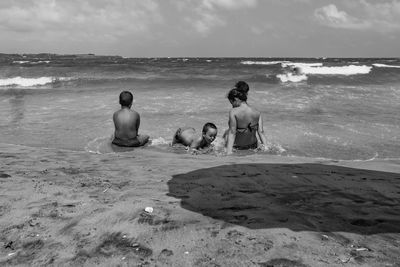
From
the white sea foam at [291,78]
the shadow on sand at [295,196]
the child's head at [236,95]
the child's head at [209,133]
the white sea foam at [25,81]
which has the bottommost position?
the white sea foam at [25,81]

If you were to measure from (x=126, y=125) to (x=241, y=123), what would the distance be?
6.79 ft

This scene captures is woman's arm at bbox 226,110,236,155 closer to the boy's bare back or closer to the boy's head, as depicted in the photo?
the boy's bare back

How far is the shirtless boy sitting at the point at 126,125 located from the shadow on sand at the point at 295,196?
2.76 meters

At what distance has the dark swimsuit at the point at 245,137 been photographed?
6758 millimetres

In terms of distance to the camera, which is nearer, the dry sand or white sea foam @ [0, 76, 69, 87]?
the dry sand

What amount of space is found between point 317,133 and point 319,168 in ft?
14.3

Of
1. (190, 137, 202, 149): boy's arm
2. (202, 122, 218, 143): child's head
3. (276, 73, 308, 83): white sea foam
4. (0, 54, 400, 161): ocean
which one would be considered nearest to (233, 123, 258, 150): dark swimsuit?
(0, 54, 400, 161): ocean

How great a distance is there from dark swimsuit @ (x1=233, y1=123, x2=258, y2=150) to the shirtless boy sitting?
186 centimetres

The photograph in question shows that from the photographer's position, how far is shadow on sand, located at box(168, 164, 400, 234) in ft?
10.0

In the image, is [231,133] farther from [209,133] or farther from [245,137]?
[209,133]

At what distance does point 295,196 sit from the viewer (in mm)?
3709

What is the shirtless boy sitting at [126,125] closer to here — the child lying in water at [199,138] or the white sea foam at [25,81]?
the child lying in water at [199,138]

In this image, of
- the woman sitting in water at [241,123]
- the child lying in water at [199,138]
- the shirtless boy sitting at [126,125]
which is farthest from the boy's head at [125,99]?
the woman sitting in water at [241,123]

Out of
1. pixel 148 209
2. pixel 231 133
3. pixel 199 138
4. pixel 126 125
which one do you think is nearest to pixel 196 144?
pixel 199 138
